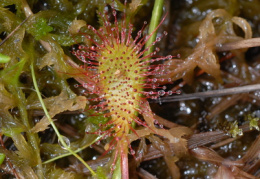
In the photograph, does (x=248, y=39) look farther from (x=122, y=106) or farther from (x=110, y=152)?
(x=110, y=152)

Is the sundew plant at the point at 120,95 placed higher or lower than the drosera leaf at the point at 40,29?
lower

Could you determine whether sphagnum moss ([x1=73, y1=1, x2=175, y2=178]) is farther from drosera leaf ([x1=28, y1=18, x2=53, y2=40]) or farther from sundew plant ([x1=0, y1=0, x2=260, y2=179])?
drosera leaf ([x1=28, y1=18, x2=53, y2=40])

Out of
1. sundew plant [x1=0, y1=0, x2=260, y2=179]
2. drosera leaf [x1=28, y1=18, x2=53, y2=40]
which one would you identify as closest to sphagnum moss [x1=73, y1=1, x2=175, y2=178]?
sundew plant [x1=0, y1=0, x2=260, y2=179]

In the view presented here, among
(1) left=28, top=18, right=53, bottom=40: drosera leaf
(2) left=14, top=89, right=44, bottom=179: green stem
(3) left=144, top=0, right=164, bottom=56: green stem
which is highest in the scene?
(1) left=28, top=18, right=53, bottom=40: drosera leaf

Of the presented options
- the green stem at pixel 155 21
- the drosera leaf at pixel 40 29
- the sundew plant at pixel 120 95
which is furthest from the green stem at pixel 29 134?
the green stem at pixel 155 21

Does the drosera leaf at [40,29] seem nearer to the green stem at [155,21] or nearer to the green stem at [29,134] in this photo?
the green stem at [29,134]

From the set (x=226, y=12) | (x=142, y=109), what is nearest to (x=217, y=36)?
(x=226, y=12)

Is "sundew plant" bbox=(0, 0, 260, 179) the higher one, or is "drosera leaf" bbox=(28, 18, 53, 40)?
"drosera leaf" bbox=(28, 18, 53, 40)
